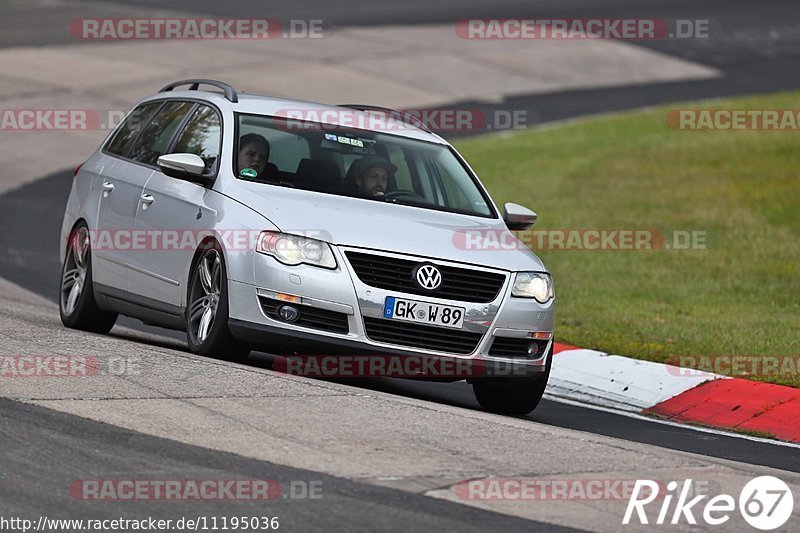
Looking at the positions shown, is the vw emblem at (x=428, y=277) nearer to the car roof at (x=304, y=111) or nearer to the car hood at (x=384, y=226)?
the car hood at (x=384, y=226)

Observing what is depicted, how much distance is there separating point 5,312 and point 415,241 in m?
3.77

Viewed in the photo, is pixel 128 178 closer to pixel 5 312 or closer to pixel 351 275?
pixel 5 312

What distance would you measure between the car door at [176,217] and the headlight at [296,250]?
60 cm

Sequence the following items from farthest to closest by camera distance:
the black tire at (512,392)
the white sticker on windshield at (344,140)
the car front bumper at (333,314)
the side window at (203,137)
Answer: the white sticker on windshield at (344,140) → the side window at (203,137) → the black tire at (512,392) → the car front bumper at (333,314)

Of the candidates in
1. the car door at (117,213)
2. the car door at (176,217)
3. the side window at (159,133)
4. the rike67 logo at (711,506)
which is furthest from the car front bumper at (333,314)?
the rike67 logo at (711,506)

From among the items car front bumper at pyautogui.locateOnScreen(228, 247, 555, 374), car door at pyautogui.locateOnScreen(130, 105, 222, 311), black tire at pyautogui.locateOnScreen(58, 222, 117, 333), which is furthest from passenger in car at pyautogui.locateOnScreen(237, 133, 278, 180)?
black tire at pyautogui.locateOnScreen(58, 222, 117, 333)

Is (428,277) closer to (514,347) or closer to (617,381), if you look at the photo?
(514,347)

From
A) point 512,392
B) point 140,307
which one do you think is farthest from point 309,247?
point 140,307

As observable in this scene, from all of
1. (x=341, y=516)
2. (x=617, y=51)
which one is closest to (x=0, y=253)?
(x=341, y=516)

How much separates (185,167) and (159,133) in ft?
4.51

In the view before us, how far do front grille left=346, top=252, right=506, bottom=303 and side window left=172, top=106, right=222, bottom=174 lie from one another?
5.04 ft

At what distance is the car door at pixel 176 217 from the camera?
10000 mm

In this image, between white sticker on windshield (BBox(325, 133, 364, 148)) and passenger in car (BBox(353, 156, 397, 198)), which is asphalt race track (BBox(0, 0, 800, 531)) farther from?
white sticker on windshield (BBox(325, 133, 364, 148))

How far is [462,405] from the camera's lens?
1063 cm
